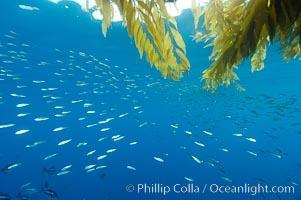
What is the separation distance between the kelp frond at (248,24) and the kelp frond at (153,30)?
15.0 inches

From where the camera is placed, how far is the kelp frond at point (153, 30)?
140 cm

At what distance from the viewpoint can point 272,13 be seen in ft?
4.65

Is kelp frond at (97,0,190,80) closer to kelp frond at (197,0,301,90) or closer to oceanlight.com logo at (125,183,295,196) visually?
kelp frond at (197,0,301,90)

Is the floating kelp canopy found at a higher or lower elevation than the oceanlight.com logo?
higher

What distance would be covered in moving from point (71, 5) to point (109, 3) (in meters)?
15.1

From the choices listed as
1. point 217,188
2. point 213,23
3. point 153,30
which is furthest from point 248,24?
point 217,188

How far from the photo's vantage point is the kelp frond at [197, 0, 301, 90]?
1417mm

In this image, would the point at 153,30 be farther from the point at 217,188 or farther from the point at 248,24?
the point at 217,188

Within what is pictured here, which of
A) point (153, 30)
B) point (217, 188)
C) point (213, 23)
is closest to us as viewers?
point (153, 30)

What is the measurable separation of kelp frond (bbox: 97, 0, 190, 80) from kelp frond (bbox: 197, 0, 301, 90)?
38cm

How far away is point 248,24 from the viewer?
1570mm

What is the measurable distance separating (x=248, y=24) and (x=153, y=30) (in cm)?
65

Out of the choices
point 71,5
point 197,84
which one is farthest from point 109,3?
point 197,84

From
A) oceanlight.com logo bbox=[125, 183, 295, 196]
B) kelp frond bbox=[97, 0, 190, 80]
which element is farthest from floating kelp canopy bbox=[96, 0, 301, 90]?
oceanlight.com logo bbox=[125, 183, 295, 196]
